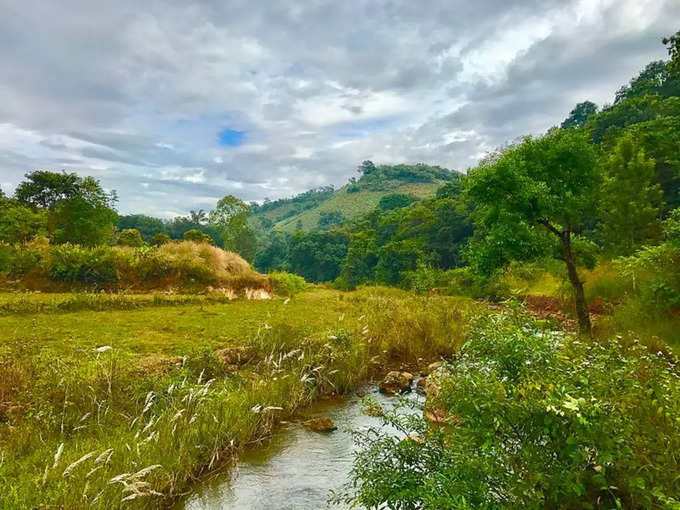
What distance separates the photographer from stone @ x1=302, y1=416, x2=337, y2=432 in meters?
8.09

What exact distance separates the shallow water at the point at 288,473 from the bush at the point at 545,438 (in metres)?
1.49

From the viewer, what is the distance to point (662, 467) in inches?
127

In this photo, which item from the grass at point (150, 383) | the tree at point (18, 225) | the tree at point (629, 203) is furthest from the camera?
the tree at point (18, 225)

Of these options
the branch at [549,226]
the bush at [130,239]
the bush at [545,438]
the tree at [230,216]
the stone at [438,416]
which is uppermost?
the tree at [230,216]

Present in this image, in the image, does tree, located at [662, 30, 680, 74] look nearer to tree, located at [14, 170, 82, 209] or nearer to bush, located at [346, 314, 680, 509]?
bush, located at [346, 314, 680, 509]

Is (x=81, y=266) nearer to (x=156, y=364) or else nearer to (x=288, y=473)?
(x=156, y=364)

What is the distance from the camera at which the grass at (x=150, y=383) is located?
5.05 metres

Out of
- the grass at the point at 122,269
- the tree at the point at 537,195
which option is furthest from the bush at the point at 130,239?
the tree at the point at 537,195

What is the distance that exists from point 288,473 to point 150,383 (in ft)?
9.80

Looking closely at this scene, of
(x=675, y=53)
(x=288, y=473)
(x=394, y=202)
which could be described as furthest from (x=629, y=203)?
(x=394, y=202)

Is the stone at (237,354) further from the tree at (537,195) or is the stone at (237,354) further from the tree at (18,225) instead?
the tree at (18,225)

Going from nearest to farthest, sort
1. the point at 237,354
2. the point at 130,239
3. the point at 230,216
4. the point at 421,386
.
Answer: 1. the point at 421,386
2. the point at 237,354
3. the point at 130,239
4. the point at 230,216

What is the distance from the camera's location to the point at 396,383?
10.7 metres

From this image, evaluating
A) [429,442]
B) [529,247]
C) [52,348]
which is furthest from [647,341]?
[52,348]
